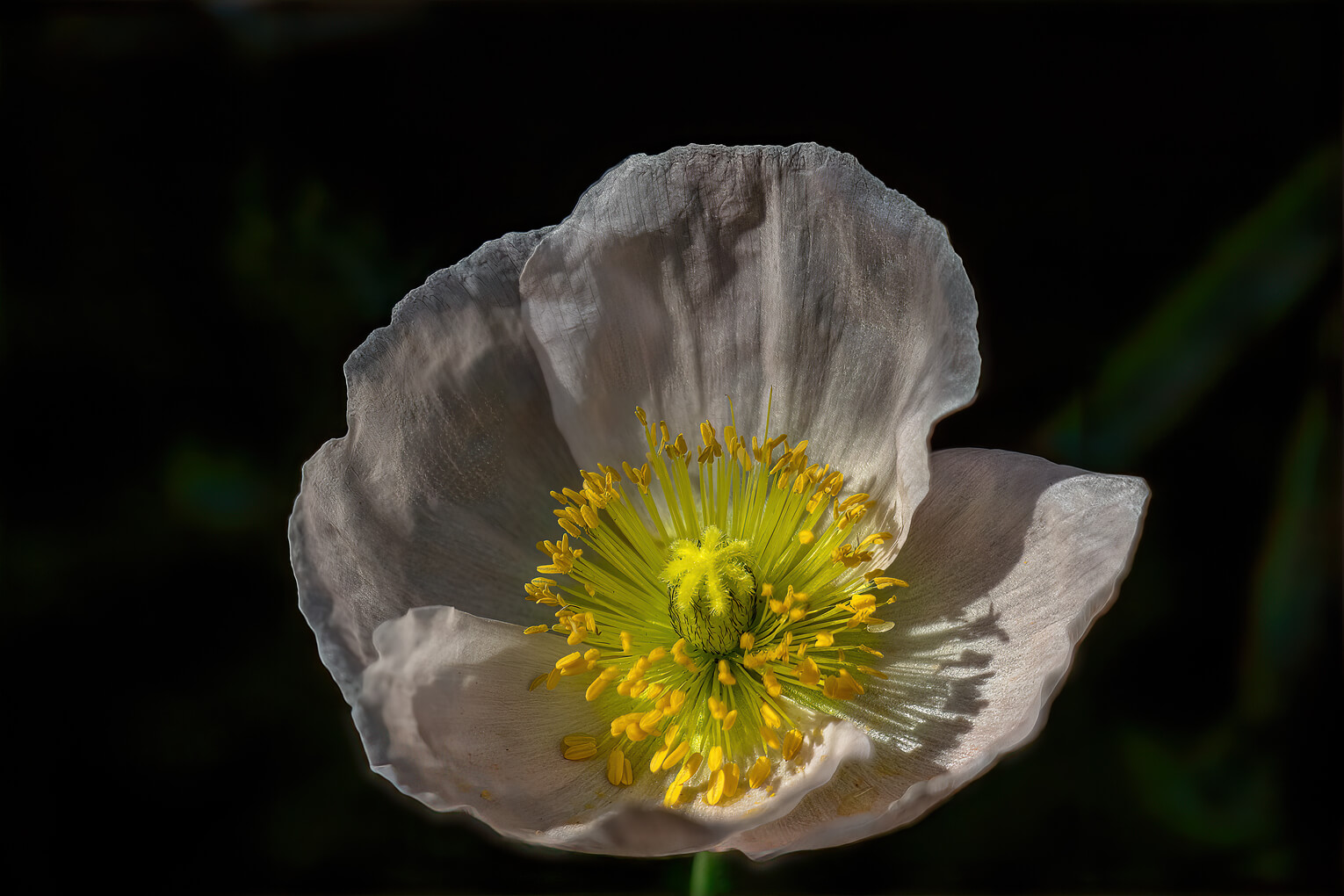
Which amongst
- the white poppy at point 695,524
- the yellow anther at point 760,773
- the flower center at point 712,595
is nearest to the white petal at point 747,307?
the white poppy at point 695,524

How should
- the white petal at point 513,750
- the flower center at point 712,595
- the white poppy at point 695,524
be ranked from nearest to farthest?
1. the white petal at point 513,750
2. the white poppy at point 695,524
3. the flower center at point 712,595

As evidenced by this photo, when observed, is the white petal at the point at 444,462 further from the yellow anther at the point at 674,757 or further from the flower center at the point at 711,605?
the yellow anther at the point at 674,757

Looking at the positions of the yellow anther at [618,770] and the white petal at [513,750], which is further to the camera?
the yellow anther at [618,770]

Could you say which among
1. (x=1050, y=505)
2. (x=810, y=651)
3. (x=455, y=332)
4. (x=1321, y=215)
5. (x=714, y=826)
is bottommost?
(x=714, y=826)

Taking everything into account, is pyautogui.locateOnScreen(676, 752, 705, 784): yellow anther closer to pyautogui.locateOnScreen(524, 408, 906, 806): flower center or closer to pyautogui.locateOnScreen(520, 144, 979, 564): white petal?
pyautogui.locateOnScreen(524, 408, 906, 806): flower center

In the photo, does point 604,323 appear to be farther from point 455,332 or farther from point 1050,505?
point 1050,505

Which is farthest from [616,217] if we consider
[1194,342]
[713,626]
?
[1194,342]

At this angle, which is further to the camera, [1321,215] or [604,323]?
[1321,215]
